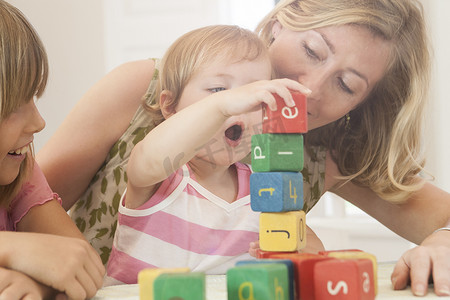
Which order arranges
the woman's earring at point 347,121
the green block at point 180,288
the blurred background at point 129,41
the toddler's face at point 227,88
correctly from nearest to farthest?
the green block at point 180,288 → the toddler's face at point 227,88 → the woman's earring at point 347,121 → the blurred background at point 129,41

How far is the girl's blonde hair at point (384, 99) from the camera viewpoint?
96cm

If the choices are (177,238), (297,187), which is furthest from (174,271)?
(177,238)

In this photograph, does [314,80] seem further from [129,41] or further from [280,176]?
[129,41]

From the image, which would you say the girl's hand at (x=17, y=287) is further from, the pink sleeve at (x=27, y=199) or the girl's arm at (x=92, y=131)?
the girl's arm at (x=92, y=131)

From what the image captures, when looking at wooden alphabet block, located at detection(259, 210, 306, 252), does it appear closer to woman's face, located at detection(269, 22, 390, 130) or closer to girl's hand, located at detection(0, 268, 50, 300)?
girl's hand, located at detection(0, 268, 50, 300)

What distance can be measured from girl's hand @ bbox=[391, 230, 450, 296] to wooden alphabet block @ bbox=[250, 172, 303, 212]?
0.15 meters

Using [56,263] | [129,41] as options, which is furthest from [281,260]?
[129,41]

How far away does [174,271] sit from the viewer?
510mm

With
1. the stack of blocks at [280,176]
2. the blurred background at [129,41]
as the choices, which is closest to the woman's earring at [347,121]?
the stack of blocks at [280,176]

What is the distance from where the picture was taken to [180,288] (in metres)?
0.47

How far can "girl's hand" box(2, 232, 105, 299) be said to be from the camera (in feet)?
1.91

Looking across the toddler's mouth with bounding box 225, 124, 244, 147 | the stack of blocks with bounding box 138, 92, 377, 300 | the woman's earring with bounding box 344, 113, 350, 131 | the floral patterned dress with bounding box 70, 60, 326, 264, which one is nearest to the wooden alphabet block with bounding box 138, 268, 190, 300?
the stack of blocks with bounding box 138, 92, 377, 300

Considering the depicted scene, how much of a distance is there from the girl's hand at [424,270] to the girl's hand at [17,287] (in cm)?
38

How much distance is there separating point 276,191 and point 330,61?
1.26 ft
